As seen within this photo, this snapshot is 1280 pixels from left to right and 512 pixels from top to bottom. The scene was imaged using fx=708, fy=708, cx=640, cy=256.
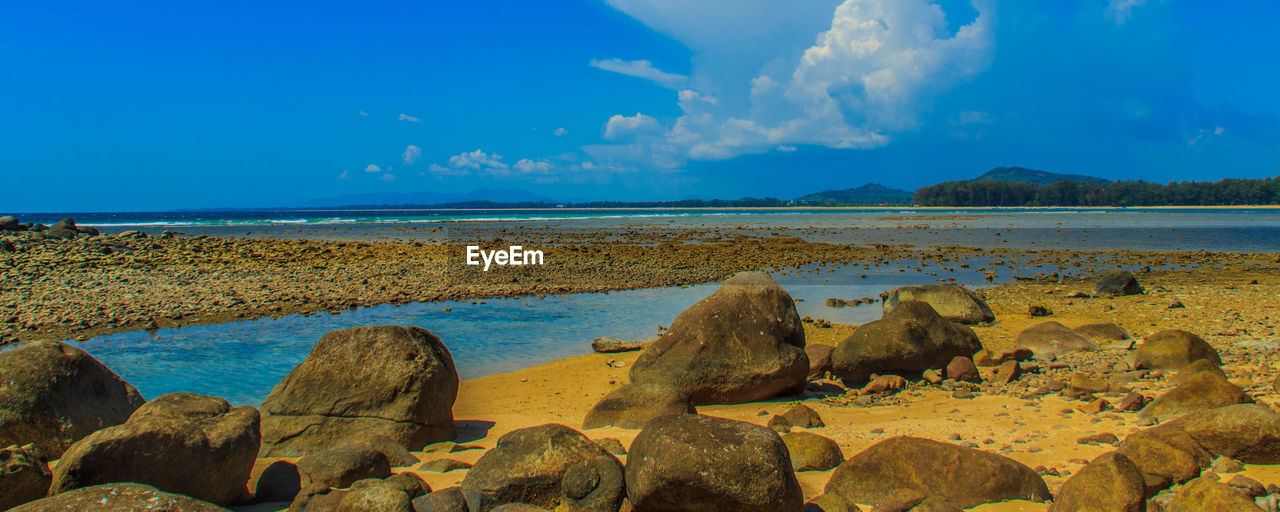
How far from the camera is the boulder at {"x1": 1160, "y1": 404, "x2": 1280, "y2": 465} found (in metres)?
5.25

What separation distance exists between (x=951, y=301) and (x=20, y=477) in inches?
548

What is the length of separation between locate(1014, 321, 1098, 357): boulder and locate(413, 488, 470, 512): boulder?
8.66 metres

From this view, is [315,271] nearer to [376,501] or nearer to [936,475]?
[376,501]

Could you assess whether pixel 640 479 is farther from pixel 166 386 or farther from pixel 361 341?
pixel 166 386

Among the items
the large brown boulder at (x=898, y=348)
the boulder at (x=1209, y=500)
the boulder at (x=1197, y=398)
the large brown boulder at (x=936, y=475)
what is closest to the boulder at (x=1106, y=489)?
the boulder at (x=1209, y=500)

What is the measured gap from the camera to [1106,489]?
14.7ft

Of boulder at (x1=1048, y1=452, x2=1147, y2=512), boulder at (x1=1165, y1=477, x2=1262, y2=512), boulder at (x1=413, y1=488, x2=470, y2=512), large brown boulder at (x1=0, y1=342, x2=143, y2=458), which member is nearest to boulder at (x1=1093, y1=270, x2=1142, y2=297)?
boulder at (x1=1048, y1=452, x2=1147, y2=512)

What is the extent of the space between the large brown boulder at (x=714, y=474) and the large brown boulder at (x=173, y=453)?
9.81 feet

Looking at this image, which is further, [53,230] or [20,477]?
[53,230]

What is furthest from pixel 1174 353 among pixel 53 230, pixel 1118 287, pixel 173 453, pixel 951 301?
pixel 53 230

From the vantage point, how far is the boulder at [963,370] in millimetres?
8977

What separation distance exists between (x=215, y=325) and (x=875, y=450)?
1361cm

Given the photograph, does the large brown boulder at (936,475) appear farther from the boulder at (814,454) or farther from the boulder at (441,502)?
the boulder at (441,502)

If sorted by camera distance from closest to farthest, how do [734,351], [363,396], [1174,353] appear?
[363,396]
[1174,353]
[734,351]
